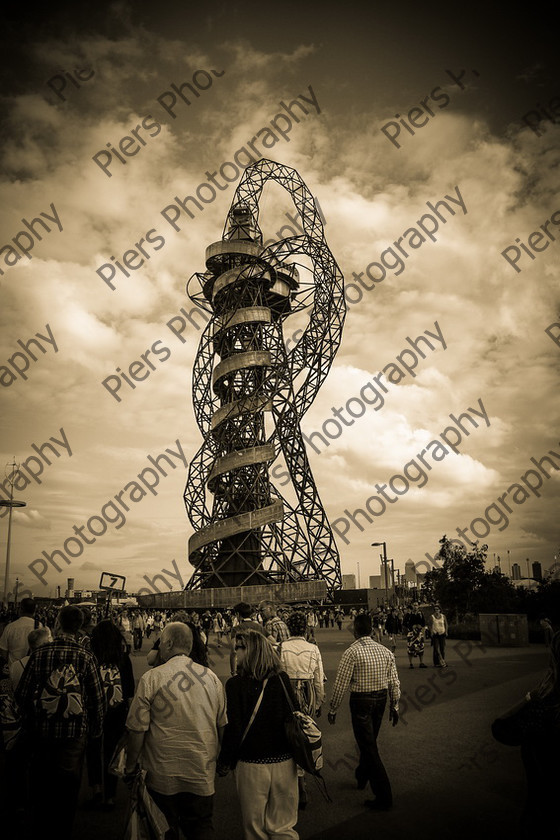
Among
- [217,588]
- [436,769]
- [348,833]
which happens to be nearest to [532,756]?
[348,833]

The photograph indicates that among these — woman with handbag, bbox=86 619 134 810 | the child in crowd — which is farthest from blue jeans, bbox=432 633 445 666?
woman with handbag, bbox=86 619 134 810

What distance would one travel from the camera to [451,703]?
9.49 meters

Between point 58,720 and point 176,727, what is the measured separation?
90 centimetres

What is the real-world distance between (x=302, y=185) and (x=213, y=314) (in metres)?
10.7

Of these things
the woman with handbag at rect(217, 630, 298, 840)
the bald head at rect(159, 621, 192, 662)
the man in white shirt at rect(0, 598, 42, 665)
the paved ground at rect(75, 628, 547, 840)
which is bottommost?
the paved ground at rect(75, 628, 547, 840)

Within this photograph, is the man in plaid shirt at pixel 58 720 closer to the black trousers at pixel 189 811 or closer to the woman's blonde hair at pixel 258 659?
the black trousers at pixel 189 811

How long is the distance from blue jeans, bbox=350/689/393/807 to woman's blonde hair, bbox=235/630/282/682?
1.95 metres

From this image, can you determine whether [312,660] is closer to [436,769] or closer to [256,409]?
[436,769]

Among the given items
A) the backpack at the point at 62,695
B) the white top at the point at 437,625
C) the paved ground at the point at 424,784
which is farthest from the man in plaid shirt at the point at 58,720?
the white top at the point at 437,625

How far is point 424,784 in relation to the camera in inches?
221

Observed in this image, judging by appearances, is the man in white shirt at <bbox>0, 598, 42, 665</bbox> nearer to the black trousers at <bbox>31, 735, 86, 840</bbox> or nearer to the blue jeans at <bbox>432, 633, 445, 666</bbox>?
the black trousers at <bbox>31, 735, 86, 840</bbox>

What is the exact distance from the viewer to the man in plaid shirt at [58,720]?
152 inches

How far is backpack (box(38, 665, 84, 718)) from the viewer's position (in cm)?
401

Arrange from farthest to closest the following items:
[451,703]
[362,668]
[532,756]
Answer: [451,703] < [362,668] < [532,756]
